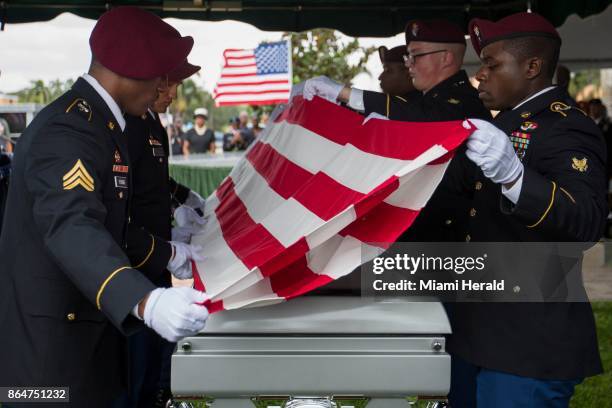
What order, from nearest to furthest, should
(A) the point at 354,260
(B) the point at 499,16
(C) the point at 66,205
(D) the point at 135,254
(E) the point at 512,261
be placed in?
1. (C) the point at 66,205
2. (A) the point at 354,260
3. (E) the point at 512,261
4. (D) the point at 135,254
5. (B) the point at 499,16

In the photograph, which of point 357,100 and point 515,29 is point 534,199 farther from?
point 357,100

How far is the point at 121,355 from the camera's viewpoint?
2184 millimetres

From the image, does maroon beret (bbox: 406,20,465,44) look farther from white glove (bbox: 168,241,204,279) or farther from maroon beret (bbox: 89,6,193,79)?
maroon beret (bbox: 89,6,193,79)

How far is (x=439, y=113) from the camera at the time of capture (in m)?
2.84

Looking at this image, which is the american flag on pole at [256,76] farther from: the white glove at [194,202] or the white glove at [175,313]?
the white glove at [175,313]

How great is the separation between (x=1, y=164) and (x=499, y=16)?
290 centimetres

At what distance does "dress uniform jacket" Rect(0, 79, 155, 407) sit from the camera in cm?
171

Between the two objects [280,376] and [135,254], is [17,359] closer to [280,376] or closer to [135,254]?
[135,254]

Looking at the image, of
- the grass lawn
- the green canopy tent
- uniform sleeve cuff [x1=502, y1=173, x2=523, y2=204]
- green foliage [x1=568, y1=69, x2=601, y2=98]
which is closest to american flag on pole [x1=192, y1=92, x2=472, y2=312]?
uniform sleeve cuff [x1=502, y1=173, x2=523, y2=204]

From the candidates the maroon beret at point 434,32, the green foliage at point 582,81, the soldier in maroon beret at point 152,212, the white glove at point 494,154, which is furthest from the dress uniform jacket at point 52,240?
the green foliage at point 582,81

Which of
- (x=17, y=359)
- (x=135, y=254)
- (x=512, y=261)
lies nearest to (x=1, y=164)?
(x=135, y=254)

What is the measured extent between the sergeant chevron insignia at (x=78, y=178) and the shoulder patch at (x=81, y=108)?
0.21m

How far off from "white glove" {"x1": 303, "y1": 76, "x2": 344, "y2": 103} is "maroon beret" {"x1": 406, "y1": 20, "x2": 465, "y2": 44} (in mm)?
409

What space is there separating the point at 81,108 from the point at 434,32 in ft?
5.88
